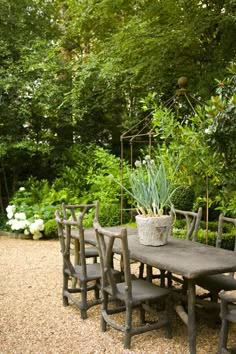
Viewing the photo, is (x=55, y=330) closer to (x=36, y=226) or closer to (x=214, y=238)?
(x=214, y=238)

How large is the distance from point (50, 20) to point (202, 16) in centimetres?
438

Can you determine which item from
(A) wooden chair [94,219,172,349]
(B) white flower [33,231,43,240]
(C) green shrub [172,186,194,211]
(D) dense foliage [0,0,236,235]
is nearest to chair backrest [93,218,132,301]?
(A) wooden chair [94,219,172,349]

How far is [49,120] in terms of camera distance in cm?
845

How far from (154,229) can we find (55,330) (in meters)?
1.12

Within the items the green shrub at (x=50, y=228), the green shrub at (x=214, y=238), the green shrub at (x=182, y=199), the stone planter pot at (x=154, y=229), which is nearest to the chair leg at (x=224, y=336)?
the stone planter pot at (x=154, y=229)

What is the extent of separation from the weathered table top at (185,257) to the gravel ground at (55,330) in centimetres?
62

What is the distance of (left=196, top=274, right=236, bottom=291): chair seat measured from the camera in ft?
10.0

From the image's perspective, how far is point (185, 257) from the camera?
285 cm

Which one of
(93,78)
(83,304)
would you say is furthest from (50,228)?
(83,304)

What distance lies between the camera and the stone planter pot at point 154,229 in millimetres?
3164

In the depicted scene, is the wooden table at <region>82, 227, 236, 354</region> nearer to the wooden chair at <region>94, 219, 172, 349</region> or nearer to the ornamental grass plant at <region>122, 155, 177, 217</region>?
the wooden chair at <region>94, 219, 172, 349</region>

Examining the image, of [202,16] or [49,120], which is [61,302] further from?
[49,120]

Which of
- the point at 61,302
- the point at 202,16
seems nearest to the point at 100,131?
the point at 202,16

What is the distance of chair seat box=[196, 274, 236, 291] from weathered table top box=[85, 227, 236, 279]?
0.87ft
